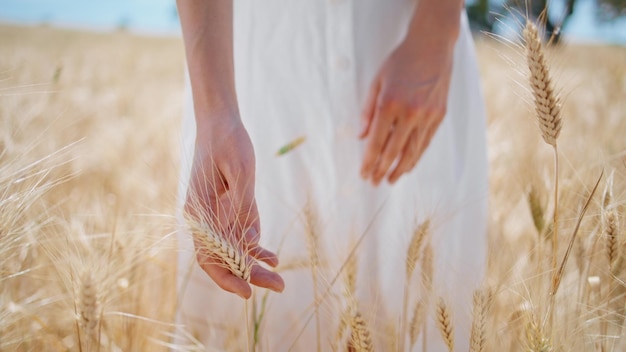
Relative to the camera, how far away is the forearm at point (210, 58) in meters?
0.49

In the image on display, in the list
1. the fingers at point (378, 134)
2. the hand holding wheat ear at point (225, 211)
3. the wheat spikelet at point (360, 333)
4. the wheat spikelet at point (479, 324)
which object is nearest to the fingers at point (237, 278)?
the hand holding wheat ear at point (225, 211)

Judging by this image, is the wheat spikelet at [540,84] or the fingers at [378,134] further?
the fingers at [378,134]

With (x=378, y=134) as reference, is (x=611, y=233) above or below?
below

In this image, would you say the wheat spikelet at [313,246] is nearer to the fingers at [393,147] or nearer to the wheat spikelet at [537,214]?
the fingers at [393,147]

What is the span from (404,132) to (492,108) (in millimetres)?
1925

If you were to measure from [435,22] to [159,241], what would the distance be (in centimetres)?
49

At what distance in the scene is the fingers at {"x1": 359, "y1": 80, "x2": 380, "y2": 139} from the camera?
0.70 m

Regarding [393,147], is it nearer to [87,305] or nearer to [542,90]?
[542,90]

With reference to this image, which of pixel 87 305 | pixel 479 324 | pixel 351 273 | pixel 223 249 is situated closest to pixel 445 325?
pixel 479 324

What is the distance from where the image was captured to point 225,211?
1.48ft

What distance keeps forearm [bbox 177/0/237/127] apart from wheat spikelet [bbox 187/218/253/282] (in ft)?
0.41

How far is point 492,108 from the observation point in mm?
2396

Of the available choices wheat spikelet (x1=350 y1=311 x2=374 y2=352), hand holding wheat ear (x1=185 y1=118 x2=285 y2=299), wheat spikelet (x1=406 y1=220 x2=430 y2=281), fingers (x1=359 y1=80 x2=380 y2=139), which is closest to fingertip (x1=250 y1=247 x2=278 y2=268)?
hand holding wheat ear (x1=185 y1=118 x2=285 y2=299)

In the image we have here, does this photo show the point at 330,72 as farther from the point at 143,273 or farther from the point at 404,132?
the point at 143,273
